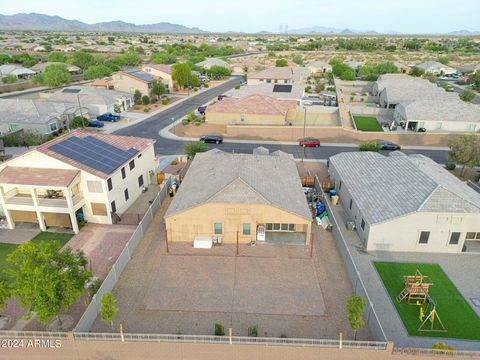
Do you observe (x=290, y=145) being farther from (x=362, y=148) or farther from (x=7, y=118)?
(x=7, y=118)

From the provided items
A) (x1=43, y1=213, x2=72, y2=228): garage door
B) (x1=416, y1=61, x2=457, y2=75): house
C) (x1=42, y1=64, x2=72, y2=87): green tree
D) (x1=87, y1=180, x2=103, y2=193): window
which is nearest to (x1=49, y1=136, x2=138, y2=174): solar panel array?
(x1=87, y1=180, x2=103, y2=193): window

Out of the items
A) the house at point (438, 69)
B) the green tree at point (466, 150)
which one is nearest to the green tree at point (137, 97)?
the green tree at point (466, 150)

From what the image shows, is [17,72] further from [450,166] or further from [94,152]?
[450,166]

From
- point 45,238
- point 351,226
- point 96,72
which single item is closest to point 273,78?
point 96,72

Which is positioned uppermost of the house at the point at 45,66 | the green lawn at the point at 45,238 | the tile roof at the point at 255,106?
the house at the point at 45,66

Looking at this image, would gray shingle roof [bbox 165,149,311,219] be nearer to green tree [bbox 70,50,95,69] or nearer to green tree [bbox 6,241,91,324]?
green tree [bbox 6,241,91,324]

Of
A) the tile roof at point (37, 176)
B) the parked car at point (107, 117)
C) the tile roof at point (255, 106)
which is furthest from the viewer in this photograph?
the parked car at point (107, 117)

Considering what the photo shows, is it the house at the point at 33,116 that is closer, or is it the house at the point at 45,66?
the house at the point at 33,116

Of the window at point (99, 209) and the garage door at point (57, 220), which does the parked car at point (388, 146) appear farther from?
the garage door at point (57, 220)
